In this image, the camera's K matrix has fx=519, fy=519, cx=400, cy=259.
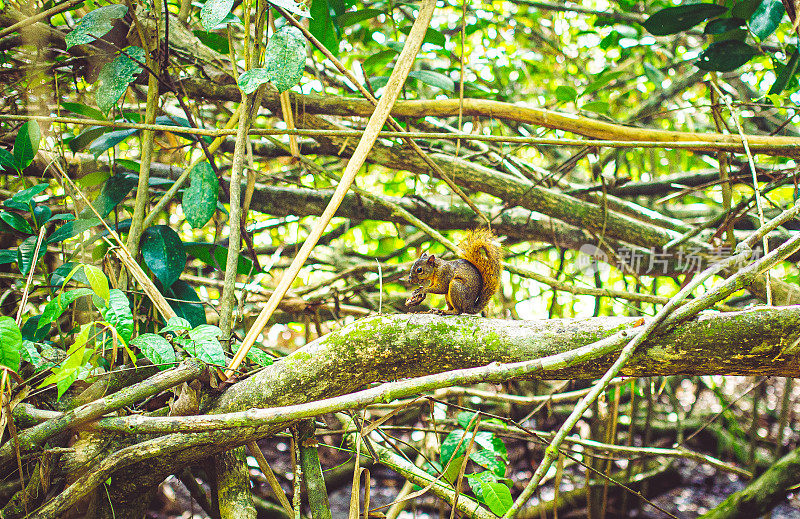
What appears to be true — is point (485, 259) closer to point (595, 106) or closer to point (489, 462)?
point (489, 462)

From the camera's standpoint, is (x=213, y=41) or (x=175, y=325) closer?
(x=175, y=325)

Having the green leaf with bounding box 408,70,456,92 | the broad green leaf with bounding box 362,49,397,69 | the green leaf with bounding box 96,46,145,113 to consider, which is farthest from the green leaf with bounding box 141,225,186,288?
the broad green leaf with bounding box 362,49,397,69

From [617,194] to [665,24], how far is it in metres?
1.21

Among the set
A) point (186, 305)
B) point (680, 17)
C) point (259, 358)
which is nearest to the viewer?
point (259, 358)

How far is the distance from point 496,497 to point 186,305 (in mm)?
1114

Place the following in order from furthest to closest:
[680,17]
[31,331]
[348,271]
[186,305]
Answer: [348,271] → [680,17] → [186,305] → [31,331]

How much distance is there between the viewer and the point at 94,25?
4.79 ft

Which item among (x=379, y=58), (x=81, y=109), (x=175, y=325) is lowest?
(x=175, y=325)

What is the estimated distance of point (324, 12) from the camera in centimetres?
203

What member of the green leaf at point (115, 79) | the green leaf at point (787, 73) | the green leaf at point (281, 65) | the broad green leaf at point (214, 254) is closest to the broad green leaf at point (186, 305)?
the broad green leaf at point (214, 254)

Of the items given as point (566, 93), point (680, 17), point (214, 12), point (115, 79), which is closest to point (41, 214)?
point (115, 79)

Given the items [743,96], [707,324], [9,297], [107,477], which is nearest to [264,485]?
[9,297]

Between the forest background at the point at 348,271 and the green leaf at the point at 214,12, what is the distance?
0.4 inches

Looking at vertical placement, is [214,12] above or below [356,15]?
below
